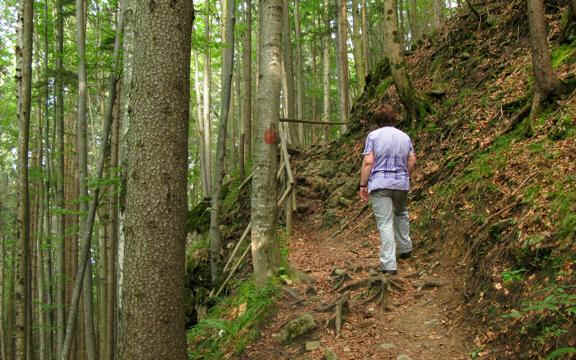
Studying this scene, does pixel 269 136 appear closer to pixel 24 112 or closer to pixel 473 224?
pixel 473 224

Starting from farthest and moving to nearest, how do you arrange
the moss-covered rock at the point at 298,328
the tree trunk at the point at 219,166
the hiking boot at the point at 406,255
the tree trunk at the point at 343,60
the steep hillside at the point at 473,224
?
the tree trunk at the point at 343,60, the tree trunk at the point at 219,166, the hiking boot at the point at 406,255, the moss-covered rock at the point at 298,328, the steep hillside at the point at 473,224

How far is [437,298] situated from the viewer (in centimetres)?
398

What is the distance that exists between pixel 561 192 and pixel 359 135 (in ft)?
19.8

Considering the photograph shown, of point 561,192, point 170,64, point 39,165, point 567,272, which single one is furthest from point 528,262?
point 39,165

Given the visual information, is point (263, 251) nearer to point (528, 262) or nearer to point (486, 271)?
point (486, 271)

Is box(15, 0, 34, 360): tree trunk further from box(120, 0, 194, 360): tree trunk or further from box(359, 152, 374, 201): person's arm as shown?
box(359, 152, 374, 201): person's arm

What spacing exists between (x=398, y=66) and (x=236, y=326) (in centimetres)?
512

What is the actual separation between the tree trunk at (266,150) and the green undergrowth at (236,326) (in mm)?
231

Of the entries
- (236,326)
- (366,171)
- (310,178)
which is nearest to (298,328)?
(236,326)

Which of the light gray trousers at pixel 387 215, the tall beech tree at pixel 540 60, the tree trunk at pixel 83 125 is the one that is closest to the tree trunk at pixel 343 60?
the tree trunk at pixel 83 125

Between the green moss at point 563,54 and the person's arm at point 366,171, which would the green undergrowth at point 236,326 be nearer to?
the person's arm at point 366,171

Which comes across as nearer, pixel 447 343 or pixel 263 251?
pixel 447 343

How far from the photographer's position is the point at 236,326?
184 inches

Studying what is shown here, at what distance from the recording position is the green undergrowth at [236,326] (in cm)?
443
